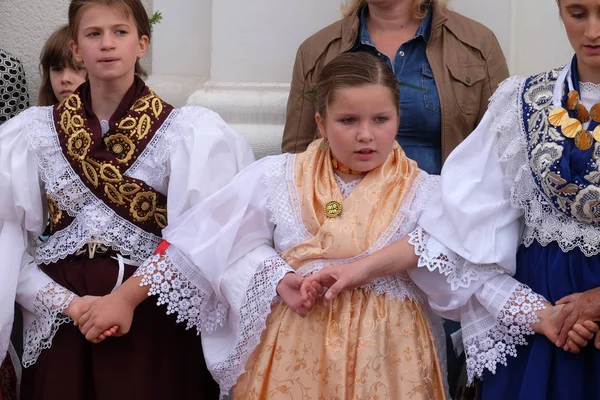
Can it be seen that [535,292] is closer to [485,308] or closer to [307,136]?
[485,308]

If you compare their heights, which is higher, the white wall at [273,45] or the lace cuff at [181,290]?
the white wall at [273,45]

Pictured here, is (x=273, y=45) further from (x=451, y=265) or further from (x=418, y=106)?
(x=451, y=265)

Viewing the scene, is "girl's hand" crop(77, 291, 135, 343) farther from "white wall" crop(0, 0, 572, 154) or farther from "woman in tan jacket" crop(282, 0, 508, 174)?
"white wall" crop(0, 0, 572, 154)

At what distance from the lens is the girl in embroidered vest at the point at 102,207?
11.4ft

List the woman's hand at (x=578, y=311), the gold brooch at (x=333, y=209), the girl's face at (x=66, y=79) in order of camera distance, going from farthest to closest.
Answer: the girl's face at (x=66, y=79), the gold brooch at (x=333, y=209), the woman's hand at (x=578, y=311)

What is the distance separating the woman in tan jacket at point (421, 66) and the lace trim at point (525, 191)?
0.64 m

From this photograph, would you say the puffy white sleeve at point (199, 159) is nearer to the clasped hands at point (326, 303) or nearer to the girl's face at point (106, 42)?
the girl's face at point (106, 42)

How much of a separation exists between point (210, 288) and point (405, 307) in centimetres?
65

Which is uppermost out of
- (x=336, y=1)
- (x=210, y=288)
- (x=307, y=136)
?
(x=336, y=1)

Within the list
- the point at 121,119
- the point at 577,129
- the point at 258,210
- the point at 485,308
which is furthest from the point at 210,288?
the point at 577,129

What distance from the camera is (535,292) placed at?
3115mm

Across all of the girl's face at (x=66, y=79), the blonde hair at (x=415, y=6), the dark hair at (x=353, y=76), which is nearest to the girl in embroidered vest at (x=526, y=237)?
the dark hair at (x=353, y=76)

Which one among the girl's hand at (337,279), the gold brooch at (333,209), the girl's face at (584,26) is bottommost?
the girl's hand at (337,279)

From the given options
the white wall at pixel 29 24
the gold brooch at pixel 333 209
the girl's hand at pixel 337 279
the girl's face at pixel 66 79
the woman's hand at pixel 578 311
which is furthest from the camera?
the white wall at pixel 29 24
